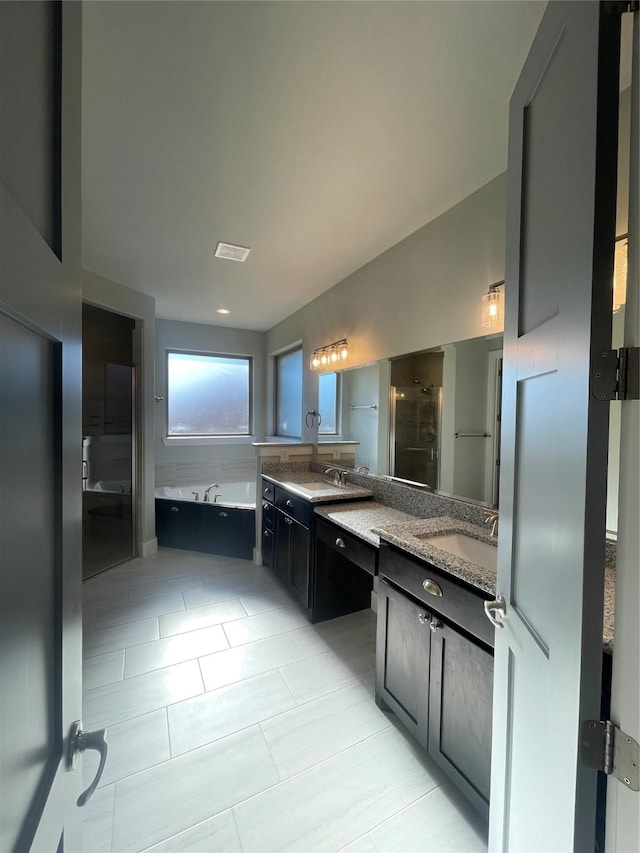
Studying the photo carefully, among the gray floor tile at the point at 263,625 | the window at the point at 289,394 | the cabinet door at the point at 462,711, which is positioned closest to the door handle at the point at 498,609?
the cabinet door at the point at 462,711

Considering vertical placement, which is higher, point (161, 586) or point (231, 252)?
point (231, 252)

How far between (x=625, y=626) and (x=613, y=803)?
29cm

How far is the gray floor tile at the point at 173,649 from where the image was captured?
1.96 m

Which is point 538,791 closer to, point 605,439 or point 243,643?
point 605,439

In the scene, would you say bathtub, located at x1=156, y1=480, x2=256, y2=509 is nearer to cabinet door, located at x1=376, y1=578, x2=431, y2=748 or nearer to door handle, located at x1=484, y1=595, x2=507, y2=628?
cabinet door, located at x1=376, y1=578, x2=431, y2=748

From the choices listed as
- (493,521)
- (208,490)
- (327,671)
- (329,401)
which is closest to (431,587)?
(493,521)

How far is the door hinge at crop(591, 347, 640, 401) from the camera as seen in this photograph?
1.76 ft

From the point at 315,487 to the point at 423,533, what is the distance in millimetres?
1357

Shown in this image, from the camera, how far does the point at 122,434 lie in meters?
3.41

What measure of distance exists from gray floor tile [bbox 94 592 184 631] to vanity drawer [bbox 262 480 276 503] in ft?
3.37

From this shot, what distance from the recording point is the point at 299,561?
250 centimetres

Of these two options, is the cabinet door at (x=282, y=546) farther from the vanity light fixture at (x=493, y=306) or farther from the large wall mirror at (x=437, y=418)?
the vanity light fixture at (x=493, y=306)

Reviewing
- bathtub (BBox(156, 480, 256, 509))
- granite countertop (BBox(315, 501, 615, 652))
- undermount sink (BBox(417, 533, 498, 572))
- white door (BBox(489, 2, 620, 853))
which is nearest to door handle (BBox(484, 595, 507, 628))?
white door (BBox(489, 2, 620, 853))

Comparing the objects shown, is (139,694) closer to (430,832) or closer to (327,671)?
(327,671)
